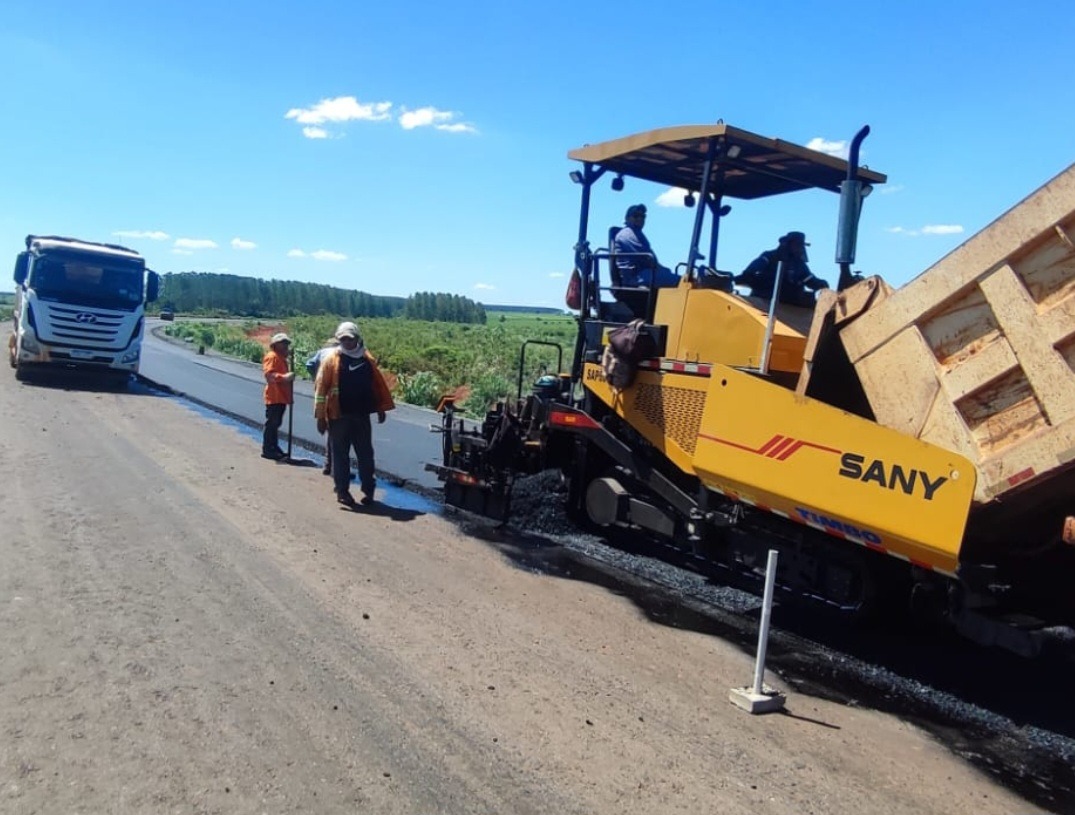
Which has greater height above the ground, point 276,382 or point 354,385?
point 354,385

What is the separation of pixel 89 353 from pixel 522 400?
12599 mm

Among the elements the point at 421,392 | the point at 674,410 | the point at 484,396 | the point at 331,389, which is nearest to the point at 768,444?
the point at 674,410

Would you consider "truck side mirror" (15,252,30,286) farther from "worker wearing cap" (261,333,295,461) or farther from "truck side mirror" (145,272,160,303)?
"worker wearing cap" (261,333,295,461)

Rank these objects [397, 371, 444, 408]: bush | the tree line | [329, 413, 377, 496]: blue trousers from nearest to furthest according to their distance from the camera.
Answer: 1. [329, 413, 377, 496]: blue trousers
2. [397, 371, 444, 408]: bush
3. the tree line

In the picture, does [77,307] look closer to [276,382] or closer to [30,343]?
[30,343]

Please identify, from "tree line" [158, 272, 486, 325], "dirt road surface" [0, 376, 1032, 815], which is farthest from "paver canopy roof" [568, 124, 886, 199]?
"tree line" [158, 272, 486, 325]

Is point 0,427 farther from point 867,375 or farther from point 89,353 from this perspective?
point 867,375

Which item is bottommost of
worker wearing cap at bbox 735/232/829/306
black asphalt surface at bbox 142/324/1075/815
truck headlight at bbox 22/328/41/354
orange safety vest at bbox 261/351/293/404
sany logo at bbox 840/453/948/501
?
black asphalt surface at bbox 142/324/1075/815

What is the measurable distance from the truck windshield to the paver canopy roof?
1359 centimetres

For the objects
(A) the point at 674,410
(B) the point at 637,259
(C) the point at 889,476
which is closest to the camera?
(C) the point at 889,476

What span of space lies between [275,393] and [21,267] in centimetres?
1047

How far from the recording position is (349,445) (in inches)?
344

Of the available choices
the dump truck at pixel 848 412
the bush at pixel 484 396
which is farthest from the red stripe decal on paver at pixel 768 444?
the bush at pixel 484 396

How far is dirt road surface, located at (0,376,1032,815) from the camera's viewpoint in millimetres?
3451
